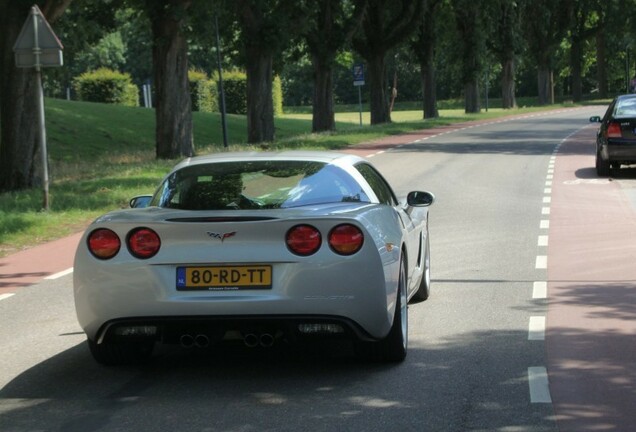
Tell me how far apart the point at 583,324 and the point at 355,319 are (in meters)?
2.60

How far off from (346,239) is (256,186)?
2.95ft

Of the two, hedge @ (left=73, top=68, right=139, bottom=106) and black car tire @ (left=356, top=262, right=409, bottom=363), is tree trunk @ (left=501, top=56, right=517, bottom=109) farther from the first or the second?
black car tire @ (left=356, top=262, right=409, bottom=363)

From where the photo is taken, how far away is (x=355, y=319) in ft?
23.9

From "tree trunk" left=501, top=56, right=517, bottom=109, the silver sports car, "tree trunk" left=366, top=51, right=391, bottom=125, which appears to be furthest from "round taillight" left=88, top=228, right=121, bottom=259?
"tree trunk" left=501, top=56, right=517, bottom=109

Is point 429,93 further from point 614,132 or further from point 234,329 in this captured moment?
point 234,329

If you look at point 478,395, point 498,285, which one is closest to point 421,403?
point 478,395

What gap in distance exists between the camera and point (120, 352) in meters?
7.90

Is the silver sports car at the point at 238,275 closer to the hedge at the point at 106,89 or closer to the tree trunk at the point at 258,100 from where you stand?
the tree trunk at the point at 258,100

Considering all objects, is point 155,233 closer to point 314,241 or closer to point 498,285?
point 314,241

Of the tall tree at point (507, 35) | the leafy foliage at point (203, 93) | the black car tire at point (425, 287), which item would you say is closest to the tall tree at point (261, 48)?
the black car tire at point (425, 287)

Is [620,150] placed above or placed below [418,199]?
below

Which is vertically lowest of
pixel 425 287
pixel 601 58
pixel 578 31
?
pixel 425 287

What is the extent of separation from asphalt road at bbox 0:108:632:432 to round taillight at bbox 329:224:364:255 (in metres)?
0.77

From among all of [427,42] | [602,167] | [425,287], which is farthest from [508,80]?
[425,287]
